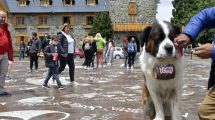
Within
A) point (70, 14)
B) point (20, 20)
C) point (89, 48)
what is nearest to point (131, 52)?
point (89, 48)

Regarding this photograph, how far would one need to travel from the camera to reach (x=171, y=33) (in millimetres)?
A: 4988

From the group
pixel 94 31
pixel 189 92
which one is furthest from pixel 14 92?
pixel 94 31

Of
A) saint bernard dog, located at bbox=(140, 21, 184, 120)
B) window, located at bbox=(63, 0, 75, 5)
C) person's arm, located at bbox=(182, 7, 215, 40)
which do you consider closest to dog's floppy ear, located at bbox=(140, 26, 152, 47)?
saint bernard dog, located at bbox=(140, 21, 184, 120)

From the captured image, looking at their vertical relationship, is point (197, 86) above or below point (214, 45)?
below

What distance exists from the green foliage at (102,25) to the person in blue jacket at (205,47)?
64.2 metres

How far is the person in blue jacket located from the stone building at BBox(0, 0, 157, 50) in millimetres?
68788

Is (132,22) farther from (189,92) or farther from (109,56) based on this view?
(189,92)

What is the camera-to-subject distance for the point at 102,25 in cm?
6888

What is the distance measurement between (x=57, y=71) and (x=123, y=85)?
2.10m

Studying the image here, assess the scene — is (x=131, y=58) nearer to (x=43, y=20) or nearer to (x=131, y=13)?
(x=131, y=13)

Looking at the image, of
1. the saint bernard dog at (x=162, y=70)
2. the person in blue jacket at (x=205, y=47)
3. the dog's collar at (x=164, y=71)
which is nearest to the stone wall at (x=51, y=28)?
the saint bernard dog at (x=162, y=70)

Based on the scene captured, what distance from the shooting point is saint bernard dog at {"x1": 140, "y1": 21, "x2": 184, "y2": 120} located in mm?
4965

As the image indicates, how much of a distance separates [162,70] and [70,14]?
7068 cm

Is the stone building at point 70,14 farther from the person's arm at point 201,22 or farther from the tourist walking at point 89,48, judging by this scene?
the person's arm at point 201,22
